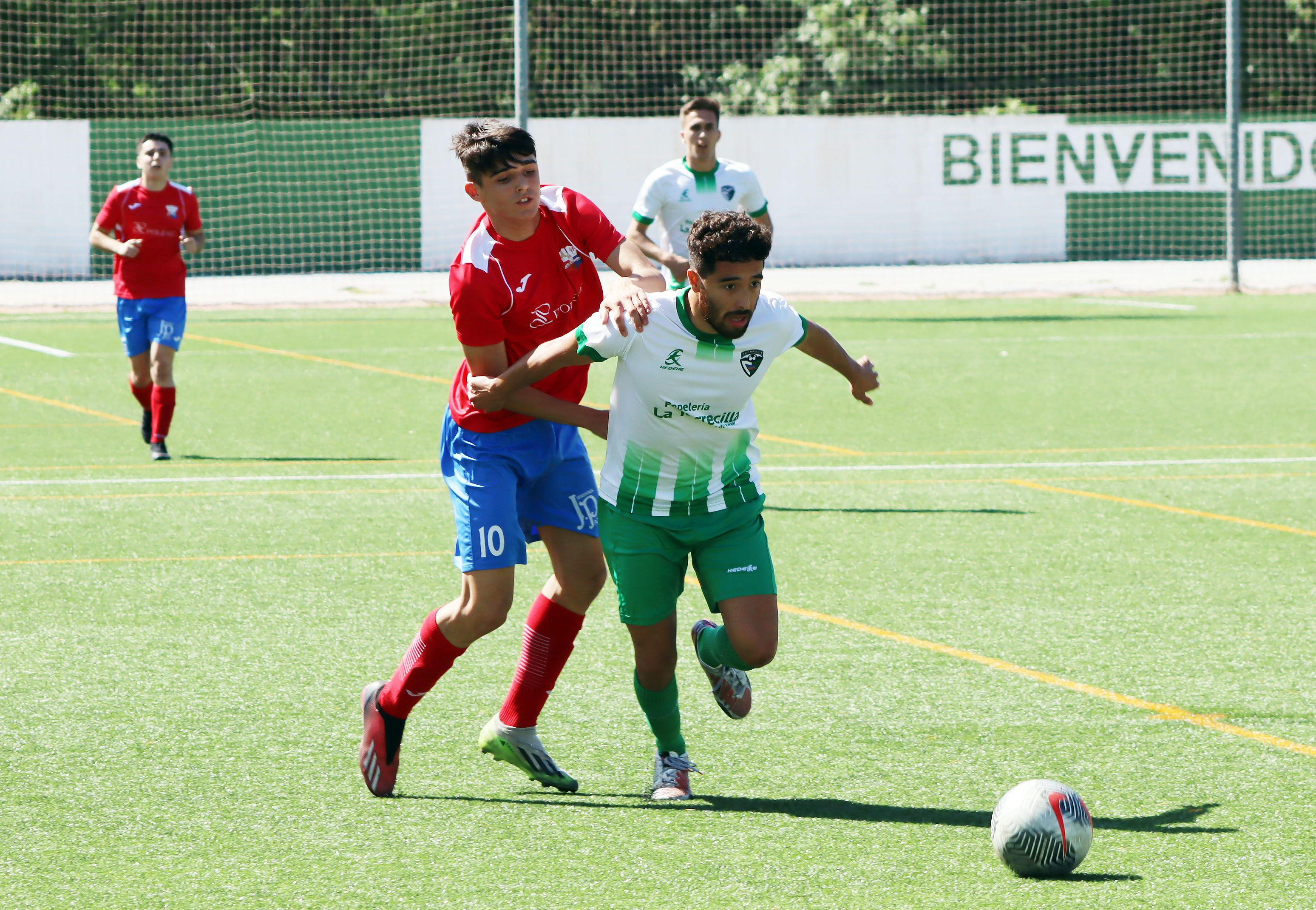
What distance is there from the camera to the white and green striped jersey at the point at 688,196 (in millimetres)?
11492

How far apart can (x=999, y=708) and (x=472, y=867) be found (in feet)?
7.16

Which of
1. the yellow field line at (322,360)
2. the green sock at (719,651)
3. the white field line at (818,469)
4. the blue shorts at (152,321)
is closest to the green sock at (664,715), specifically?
the green sock at (719,651)

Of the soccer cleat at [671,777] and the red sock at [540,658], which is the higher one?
the red sock at [540,658]

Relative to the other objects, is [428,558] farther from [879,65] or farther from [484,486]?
[879,65]

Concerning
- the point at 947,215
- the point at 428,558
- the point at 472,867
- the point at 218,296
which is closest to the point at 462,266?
the point at 472,867

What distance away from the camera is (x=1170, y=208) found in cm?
3250

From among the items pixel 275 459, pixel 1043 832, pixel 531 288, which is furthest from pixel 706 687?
pixel 275 459

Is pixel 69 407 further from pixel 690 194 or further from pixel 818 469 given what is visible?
pixel 818 469

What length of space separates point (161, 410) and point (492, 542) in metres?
7.45

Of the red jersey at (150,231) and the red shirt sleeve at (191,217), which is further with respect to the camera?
the red shirt sleeve at (191,217)

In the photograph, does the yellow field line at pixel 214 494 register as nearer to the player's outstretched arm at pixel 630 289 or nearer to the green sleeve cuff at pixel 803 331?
the player's outstretched arm at pixel 630 289

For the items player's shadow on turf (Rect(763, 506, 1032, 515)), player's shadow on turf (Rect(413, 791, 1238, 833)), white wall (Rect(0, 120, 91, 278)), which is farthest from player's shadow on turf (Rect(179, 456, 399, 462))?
white wall (Rect(0, 120, 91, 278))

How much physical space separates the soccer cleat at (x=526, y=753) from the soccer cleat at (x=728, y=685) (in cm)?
51

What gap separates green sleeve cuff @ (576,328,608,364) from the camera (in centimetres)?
473
